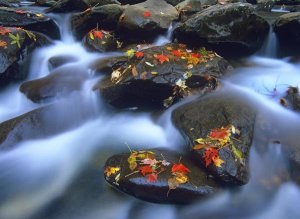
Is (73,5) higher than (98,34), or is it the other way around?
(73,5)

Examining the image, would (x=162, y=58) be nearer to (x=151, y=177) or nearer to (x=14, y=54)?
(x=151, y=177)

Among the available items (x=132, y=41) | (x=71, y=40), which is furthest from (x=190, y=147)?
(x=71, y=40)

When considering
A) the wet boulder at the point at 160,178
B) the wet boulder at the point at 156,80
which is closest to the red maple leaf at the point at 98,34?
the wet boulder at the point at 156,80

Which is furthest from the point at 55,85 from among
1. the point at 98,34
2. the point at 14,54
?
the point at 98,34

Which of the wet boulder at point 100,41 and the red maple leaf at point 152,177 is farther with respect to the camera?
the wet boulder at point 100,41

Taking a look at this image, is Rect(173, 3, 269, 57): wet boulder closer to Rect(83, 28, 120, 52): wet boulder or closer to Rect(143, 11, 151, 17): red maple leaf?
Rect(143, 11, 151, 17): red maple leaf

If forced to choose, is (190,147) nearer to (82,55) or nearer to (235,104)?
(235,104)

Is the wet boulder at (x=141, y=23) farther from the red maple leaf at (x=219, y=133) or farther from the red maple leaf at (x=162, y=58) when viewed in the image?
the red maple leaf at (x=219, y=133)
